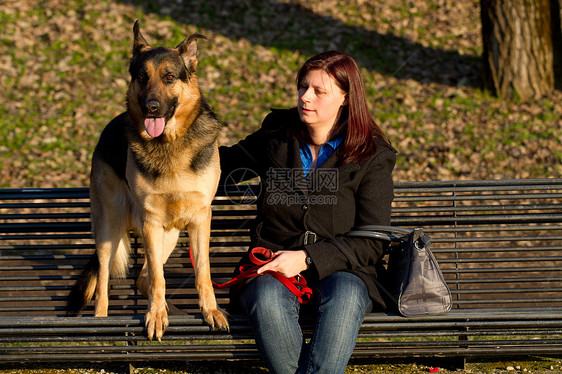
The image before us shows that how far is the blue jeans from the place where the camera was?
290cm

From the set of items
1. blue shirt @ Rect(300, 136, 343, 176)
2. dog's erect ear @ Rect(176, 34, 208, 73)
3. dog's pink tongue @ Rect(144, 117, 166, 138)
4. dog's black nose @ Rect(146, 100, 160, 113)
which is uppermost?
dog's erect ear @ Rect(176, 34, 208, 73)

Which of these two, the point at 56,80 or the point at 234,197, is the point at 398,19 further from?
the point at 234,197

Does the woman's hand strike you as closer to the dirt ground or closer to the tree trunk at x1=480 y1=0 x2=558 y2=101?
the dirt ground

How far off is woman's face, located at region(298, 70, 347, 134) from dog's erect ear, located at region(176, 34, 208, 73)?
26.1 inches

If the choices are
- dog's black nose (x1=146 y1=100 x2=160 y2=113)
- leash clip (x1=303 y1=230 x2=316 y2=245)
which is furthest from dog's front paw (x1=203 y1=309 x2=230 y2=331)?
dog's black nose (x1=146 y1=100 x2=160 y2=113)

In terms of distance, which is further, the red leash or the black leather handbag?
the red leash

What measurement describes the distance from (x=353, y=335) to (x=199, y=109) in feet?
5.20

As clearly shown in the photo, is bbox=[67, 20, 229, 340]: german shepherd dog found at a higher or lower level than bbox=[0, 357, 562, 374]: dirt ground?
higher

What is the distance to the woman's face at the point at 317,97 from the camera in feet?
10.9

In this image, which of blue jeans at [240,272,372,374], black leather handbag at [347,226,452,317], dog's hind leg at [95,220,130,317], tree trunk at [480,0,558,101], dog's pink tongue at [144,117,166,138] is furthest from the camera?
tree trunk at [480,0,558,101]

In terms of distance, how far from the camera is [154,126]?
10.7ft

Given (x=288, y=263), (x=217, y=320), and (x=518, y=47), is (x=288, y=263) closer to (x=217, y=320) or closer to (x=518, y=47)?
(x=217, y=320)

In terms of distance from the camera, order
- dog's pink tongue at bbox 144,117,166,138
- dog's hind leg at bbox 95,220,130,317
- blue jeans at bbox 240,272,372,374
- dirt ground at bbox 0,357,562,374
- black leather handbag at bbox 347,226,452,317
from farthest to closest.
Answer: dog's hind leg at bbox 95,220,130,317, dirt ground at bbox 0,357,562,374, dog's pink tongue at bbox 144,117,166,138, black leather handbag at bbox 347,226,452,317, blue jeans at bbox 240,272,372,374

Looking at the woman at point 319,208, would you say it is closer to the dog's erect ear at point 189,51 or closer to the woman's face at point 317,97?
the woman's face at point 317,97
